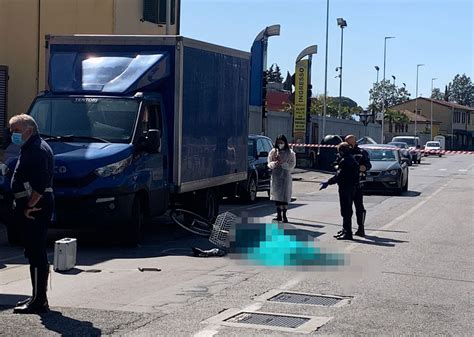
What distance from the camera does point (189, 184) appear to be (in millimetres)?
13898

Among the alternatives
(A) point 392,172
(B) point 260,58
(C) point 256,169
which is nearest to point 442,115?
(B) point 260,58

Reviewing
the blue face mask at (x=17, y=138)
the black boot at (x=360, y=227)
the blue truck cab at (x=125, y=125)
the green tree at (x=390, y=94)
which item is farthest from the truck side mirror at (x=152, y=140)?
the green tree at (x=390, y=94)

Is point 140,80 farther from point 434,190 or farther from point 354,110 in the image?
point 354,110

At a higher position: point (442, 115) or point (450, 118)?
point (442, 115)

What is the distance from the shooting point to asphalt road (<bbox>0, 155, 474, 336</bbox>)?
7371 mm

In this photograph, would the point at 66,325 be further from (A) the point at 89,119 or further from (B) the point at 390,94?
(B) the point at 390,94

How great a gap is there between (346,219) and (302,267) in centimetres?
333

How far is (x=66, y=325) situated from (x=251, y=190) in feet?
44.9

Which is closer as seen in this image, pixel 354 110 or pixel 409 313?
pixel 409 313

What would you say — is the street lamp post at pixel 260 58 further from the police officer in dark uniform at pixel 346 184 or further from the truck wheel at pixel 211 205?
the police officer in dark uniform at pixel 346 184

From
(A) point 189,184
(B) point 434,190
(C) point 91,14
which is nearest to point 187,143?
(A) point 189,184

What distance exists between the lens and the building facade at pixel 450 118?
422 ft

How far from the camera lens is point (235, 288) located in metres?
9.22

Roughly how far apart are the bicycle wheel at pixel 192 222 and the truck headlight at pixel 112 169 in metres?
2.53
